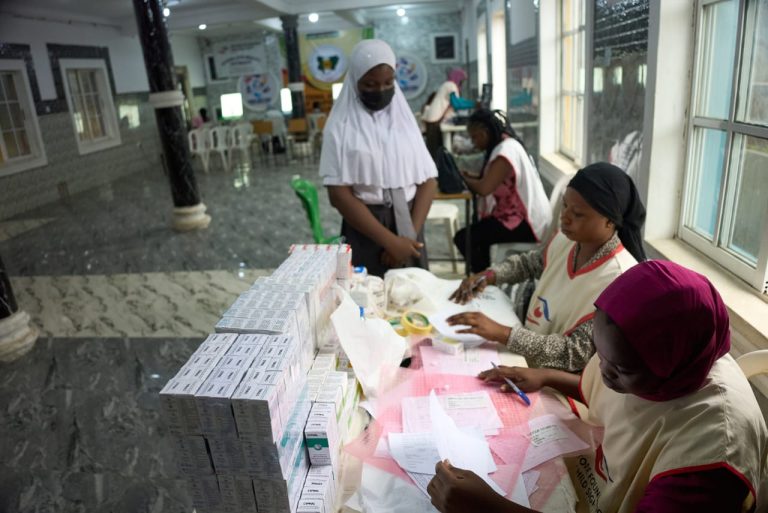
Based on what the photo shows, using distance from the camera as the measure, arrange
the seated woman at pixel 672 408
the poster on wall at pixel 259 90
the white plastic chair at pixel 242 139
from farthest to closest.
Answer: the poster on wall at pixel 259 90
the white plastic chair at pixel 242 139
the seated woman at pixel 672 408

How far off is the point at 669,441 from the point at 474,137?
2.67 m

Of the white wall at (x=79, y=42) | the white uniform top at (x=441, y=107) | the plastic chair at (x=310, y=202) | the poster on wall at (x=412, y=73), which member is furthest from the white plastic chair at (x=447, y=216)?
the poster on wall at (x=412, y=73)

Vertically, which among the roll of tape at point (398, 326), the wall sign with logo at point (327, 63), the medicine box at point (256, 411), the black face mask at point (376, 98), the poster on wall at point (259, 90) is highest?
the wall sign with logo at point (327, 63)

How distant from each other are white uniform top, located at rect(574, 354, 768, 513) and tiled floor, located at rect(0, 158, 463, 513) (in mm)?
1642

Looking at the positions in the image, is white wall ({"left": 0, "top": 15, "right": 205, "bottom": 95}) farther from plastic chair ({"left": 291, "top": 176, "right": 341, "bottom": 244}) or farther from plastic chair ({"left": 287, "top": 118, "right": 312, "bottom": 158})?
plastic chair ({"left": 291, "top": 176, "right": 341, "bottom": 244})

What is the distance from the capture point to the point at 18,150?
7.30m

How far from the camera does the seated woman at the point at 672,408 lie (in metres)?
0.78

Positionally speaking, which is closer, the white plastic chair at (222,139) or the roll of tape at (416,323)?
the roll of tape at (416,323)

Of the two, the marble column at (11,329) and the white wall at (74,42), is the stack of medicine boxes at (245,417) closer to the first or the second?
the marble column at (11,329)

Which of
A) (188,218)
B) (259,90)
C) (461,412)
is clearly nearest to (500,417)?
(461,412)

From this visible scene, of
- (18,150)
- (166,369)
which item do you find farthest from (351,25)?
(166,369)

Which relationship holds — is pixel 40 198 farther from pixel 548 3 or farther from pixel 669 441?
pixel 669 441

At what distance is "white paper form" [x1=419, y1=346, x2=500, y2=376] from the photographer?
1443 mm

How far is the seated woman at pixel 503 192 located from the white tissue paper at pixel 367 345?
1.75 meters
